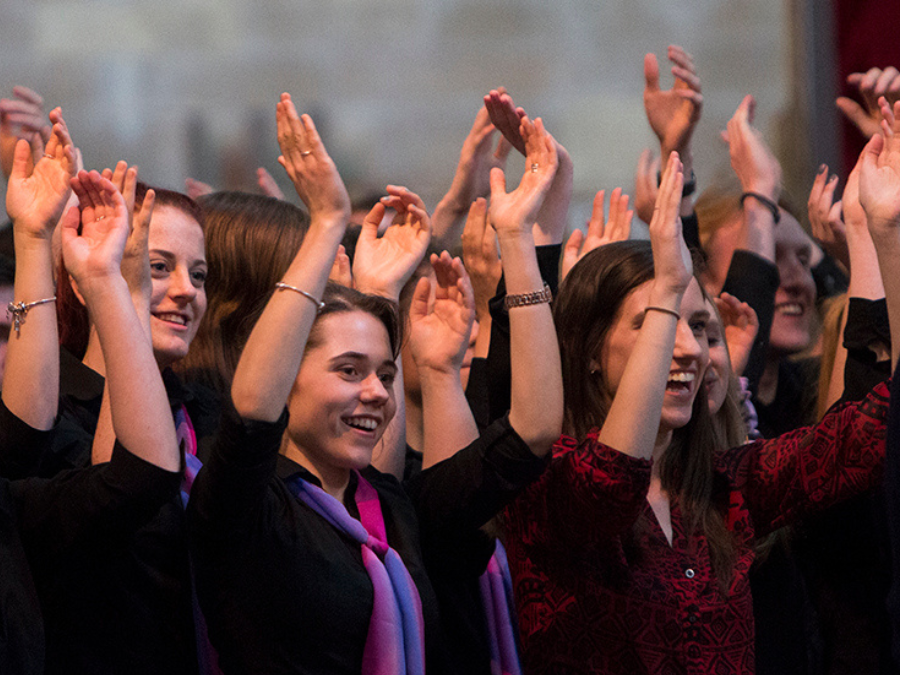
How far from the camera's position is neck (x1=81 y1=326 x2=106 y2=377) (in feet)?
6.10

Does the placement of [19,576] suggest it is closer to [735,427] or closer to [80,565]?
[80,565]

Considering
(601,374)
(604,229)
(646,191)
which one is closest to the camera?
(601,374)

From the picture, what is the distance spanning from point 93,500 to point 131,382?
0.51 ft

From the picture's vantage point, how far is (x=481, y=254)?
225 centimetres

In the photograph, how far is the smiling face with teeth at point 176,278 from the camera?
6.23 feet

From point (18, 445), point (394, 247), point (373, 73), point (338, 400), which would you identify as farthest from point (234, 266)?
point (373, 73)

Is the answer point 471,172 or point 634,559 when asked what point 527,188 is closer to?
point 634,559

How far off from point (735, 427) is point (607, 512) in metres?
0.57

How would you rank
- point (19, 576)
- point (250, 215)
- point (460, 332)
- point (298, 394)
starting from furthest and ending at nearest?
1. point (250, 215)
2. point (460, 332)
3. point (298, 394)
4. point (19, 576)

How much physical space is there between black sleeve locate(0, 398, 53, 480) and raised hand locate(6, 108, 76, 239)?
0.89 ft

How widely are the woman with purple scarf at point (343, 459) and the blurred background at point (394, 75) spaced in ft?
6.35

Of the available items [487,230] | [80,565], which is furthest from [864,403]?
[80,565]

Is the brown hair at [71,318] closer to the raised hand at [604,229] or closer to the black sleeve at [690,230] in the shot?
the raised hand at [604,229]

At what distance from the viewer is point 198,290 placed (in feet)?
6.56
